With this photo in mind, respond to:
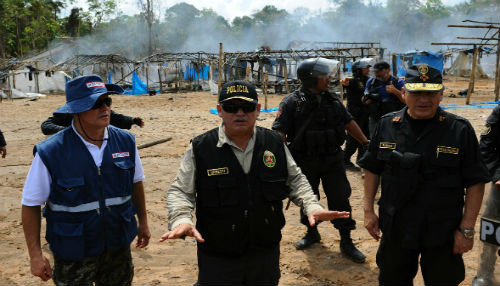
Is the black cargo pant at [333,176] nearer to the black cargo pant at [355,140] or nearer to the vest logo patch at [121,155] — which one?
the vest logo patch at [121,155]

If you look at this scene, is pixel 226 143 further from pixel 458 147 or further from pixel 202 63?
pixel 202 63

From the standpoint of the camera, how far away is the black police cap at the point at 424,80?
99.9 inches

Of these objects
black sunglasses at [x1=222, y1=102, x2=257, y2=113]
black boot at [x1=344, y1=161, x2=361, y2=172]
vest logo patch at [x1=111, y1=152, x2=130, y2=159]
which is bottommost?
black boot at [x1=344, y1=161, x2=361, y2=172]

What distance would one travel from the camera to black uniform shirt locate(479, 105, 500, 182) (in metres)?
3.17

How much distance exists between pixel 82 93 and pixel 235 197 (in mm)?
1077

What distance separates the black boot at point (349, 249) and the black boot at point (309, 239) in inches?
13.2

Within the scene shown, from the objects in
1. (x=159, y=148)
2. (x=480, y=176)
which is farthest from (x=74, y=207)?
(x=159, y=148)

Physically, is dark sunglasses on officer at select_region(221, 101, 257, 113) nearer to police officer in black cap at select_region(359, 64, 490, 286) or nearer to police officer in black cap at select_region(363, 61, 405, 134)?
police officer in black cap at select_region(359, 64, 490, 286)

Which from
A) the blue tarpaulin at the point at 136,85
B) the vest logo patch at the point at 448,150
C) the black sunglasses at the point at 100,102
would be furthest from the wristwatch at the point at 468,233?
the blue tarpaulin at the point at 136,85

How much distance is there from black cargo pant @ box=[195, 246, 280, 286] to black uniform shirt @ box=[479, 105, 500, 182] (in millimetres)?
1917

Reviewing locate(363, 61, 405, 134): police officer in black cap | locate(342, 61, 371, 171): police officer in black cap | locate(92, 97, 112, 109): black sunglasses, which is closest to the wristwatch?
locate(92, 97, 112, 109): black sunglasses

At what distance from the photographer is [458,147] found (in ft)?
8.03

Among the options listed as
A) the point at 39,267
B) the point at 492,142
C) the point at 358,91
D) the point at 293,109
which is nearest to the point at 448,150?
Answer: the point at 492,142

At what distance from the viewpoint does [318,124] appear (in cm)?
402
